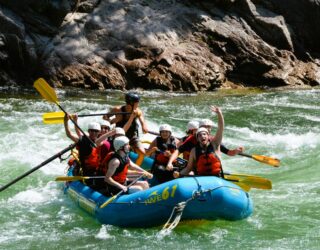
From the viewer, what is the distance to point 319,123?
12.2 meters

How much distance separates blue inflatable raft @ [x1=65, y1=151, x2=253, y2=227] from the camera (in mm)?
6109

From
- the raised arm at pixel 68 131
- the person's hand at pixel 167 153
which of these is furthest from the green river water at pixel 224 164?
the person's hand at pixel 167 153

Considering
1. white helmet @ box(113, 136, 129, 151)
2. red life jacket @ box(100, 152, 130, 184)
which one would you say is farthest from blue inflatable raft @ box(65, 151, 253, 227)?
white helmet @ box(113, 136, 129, 151)

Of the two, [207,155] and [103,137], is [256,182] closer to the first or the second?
[207,155]

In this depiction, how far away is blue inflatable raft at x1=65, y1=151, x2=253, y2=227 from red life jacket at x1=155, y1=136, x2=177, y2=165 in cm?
108

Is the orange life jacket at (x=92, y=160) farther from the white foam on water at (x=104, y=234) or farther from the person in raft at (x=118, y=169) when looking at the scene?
the white foam on water at (x=104, y=234)

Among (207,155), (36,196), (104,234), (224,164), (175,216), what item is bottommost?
(224,164)

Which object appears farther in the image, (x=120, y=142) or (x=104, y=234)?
(x=120, y=142)

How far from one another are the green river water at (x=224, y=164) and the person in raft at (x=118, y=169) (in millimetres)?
473

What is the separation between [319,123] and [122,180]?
665cm

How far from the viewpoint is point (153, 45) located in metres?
15.8

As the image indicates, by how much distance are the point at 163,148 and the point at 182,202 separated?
1570mm

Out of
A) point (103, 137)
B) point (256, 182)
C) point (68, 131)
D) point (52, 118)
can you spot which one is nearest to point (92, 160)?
point (103, 137)

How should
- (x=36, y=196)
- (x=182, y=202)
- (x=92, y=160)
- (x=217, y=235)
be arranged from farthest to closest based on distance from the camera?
(x=36, y=196) → (x=92, y=160) → (x=217, y=235) → (x=182, y=202)
